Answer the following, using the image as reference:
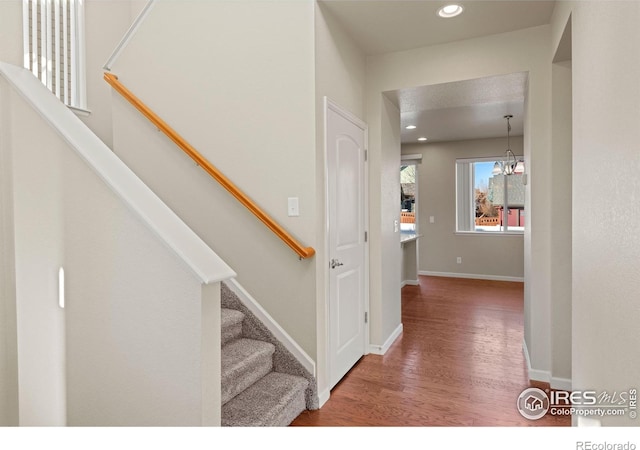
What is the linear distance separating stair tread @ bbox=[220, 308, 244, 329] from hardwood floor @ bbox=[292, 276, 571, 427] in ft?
2.40

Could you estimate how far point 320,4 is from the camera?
259cm

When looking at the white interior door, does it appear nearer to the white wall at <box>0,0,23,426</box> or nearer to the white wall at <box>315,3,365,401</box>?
the white wall at <box>315,3,365,401</box>


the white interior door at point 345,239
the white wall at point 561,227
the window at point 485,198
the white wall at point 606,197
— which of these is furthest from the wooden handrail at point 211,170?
the window at point 485,198

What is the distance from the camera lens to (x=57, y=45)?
140 inches

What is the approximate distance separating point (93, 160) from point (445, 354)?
10.3 ft

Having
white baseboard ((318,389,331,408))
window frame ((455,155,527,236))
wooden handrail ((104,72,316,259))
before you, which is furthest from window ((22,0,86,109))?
window frame ((455,155,527,236))

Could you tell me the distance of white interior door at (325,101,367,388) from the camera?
2791 millimetres

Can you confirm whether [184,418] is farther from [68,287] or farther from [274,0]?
[274,0]

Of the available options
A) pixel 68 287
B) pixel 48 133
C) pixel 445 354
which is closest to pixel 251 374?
pixel 68 287

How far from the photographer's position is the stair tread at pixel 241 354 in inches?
87.4

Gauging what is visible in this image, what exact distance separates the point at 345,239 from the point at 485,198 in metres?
5.30

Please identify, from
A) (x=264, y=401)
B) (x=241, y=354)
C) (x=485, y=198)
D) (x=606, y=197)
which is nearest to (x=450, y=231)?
(x=485, y=198)

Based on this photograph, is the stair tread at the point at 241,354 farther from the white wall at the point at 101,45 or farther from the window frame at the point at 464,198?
the window frame at the point at 464,198

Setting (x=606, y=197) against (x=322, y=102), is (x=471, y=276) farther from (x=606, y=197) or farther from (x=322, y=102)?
(x=606, y=197)
